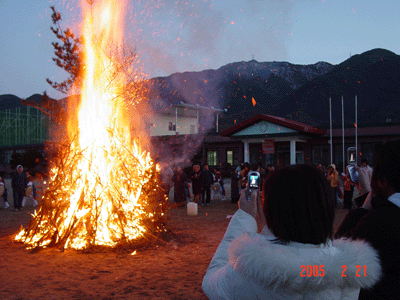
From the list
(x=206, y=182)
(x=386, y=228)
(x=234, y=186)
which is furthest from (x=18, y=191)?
(x=386, y=228)

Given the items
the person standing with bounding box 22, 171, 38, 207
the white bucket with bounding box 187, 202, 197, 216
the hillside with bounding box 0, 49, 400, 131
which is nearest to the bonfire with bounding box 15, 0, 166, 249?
the white bucket with bounding box 187, 202, 197, 216

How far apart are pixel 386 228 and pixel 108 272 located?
4.69 metres

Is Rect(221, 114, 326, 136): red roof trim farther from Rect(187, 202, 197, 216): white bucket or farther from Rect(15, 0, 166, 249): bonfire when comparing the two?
Rect(15, 0, 166, 249): bonfire

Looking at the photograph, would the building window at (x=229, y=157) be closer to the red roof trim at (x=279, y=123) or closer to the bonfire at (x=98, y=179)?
the red roof trim at (x=279, y=123)

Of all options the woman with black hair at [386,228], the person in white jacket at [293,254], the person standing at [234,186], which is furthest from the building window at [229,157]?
the person in white jacket at [293,254]

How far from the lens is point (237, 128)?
99.5ft

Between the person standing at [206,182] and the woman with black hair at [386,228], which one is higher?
the woman with black hair at [386,228]

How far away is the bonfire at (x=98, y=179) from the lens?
6977 millimetres

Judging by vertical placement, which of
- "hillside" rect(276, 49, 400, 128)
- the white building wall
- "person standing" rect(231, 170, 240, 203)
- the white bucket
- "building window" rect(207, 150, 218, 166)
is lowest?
the white bucket

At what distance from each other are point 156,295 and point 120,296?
17.2 inches

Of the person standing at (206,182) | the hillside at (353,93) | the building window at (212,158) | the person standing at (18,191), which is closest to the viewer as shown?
the person standing at (18,191)

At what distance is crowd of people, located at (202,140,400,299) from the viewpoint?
1.25m

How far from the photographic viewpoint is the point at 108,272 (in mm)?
5465
